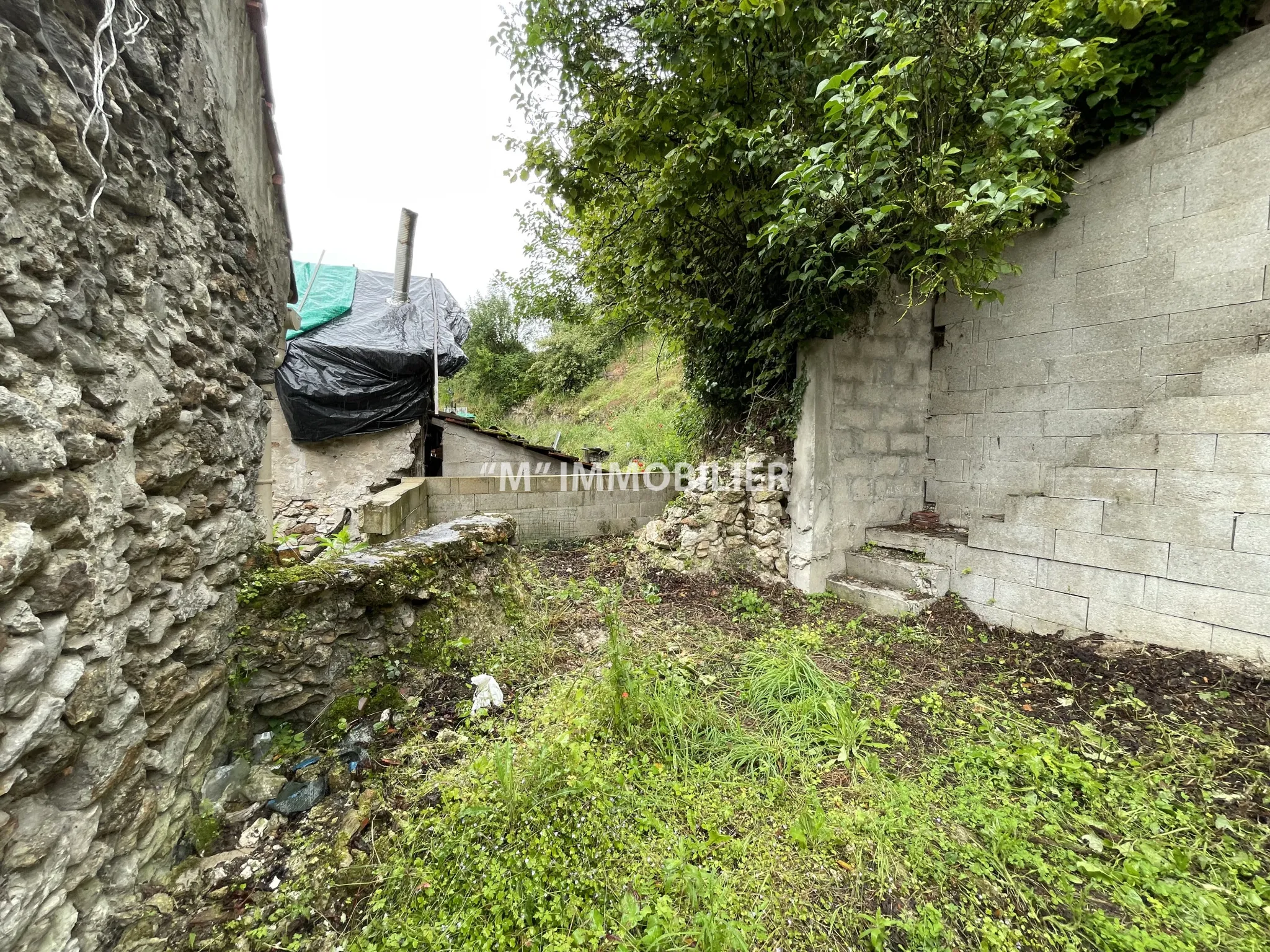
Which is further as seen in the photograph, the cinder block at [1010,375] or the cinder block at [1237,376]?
the cinder block at [1010,375]

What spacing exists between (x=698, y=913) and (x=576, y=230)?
5130mm

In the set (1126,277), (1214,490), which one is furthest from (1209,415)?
(1126,277)

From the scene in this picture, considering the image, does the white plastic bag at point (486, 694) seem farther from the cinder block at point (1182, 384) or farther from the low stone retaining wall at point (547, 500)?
the cinder block at point (1182, 384)

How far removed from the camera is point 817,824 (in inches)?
62.8

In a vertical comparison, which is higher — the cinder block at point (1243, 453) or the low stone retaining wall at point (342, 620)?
the cinder block at point (1243, 453)

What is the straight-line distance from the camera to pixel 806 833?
1604mm

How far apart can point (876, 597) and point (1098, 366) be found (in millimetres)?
2047

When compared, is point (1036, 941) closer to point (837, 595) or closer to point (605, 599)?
point (837, 595)

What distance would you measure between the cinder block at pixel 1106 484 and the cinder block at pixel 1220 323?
85 cm

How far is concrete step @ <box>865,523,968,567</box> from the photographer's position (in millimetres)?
3322

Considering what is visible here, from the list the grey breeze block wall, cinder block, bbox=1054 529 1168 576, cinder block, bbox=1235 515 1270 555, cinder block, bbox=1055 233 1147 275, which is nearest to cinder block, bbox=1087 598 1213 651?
cinder block, bbox=1054 529 1168 576

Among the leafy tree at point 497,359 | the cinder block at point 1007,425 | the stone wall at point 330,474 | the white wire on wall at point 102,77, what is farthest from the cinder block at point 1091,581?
the leafy tree at point 497,359

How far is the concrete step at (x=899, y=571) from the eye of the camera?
130 inches

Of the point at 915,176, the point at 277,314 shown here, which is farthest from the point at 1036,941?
the point at 277,314
